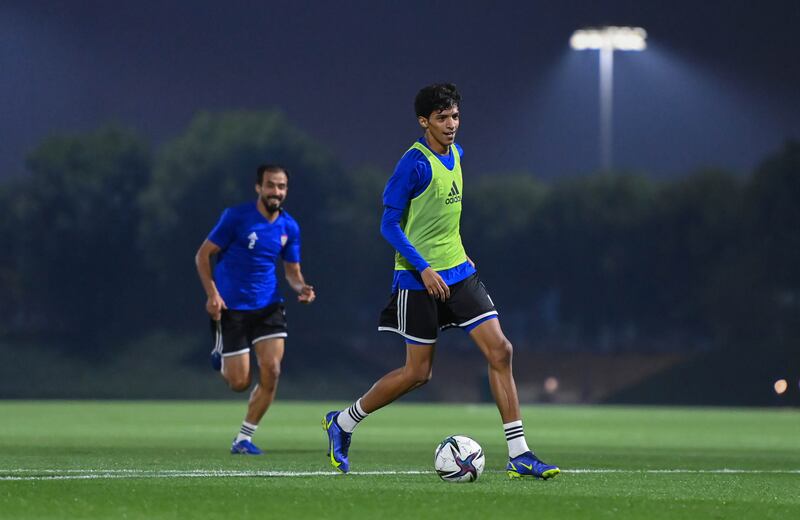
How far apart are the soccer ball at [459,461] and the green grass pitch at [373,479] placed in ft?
0.59

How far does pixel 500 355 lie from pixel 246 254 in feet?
17.1

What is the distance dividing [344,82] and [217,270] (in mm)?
73719

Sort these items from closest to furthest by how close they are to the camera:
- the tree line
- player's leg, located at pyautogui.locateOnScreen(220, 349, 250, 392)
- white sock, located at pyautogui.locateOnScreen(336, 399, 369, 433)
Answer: white sock, located at pyautogui.locateOnScreen(336, 399, 369, 433), player's leg, located at pyautogui.locateOnScreen(220, 349, 250, 392), the tree line

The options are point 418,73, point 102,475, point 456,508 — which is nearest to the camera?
point 456,508

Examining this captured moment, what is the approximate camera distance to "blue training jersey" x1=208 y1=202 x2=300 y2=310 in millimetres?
16078

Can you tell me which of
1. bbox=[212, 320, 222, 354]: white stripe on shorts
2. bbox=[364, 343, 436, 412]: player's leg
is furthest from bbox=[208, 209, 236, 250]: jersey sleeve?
bbox=[364, 343, 436, 412]: player's leg

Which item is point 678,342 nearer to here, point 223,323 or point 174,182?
point 174,182

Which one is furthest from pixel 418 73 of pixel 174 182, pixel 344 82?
pixel 174 182

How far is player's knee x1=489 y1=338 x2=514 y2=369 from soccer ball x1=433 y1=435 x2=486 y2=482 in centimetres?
62

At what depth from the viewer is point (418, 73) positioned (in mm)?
89062

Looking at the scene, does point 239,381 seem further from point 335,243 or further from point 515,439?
point 335,243

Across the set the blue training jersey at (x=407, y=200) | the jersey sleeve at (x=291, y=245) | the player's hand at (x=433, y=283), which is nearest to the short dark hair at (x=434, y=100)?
the blue training jersey at (x=407, y=200)

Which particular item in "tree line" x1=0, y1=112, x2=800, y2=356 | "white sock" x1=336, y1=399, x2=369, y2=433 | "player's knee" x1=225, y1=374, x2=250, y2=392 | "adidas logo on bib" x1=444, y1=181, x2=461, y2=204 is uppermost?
"tree line" x1=0, y1=112, x2=800, y2=356

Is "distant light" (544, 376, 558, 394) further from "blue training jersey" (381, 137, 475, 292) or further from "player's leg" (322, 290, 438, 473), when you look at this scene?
"blue training jersey" (381, 137, 475, 292)
